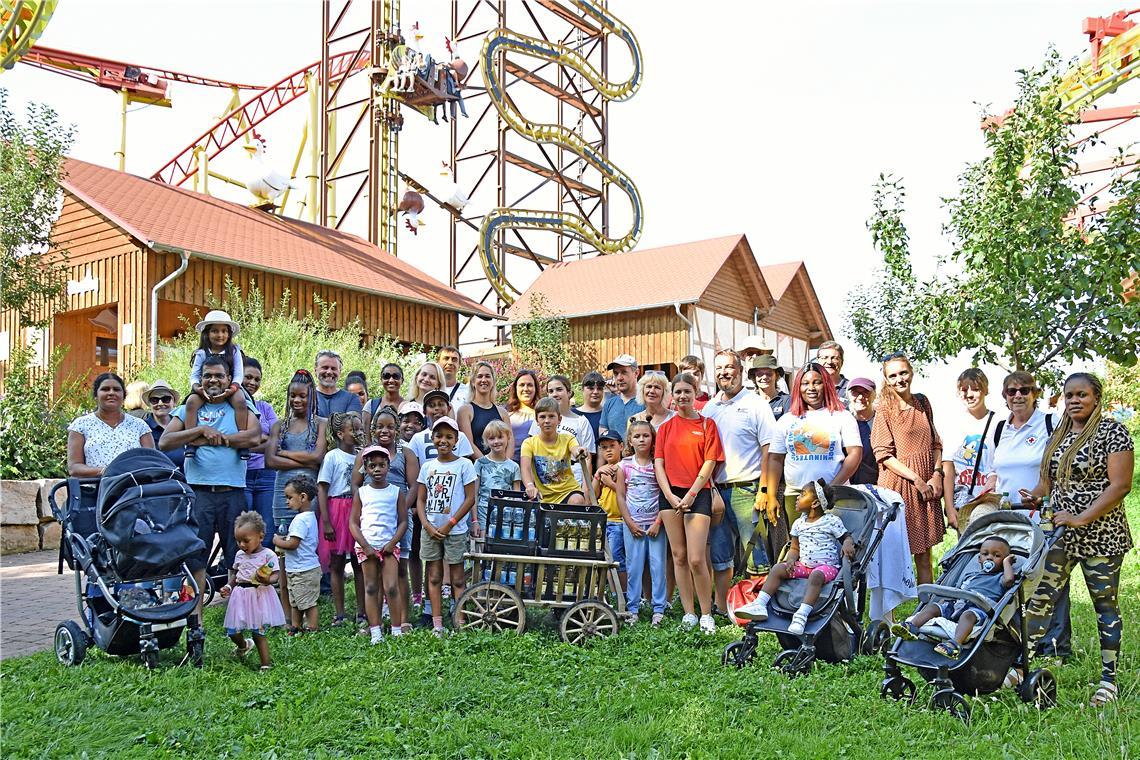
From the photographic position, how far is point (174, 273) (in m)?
18.1

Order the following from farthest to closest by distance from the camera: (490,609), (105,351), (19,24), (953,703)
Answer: (105,351) < (19,24) < (490,609) < (953,703)

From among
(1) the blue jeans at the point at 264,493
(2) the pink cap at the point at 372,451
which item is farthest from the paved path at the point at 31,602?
(2) the pink cap at the point at 372,451

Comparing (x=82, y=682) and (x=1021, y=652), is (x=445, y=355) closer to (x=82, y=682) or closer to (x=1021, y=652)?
(x=82, y=682)

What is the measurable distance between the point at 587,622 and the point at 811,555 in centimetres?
169

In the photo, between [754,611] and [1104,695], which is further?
[754,611]

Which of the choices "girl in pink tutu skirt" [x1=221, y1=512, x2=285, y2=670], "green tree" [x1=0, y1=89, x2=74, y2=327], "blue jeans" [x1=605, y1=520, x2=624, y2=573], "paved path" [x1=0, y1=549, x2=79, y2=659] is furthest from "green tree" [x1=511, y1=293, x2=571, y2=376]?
"girl in pink tutu skirt" [x1=221, y1=512, x2=285, y2=670]

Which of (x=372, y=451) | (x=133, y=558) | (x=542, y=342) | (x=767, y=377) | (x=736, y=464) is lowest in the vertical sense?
(x=133, y=558)

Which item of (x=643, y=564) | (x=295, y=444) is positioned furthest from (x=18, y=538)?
(x=643, y=564)

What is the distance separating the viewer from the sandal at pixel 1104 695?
16.5 ft

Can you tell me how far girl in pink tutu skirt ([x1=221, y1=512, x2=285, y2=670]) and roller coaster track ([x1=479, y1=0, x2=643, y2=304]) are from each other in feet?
79.1

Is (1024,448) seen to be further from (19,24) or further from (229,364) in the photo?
(19,24)

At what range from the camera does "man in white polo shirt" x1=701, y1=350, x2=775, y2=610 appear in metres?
7.41

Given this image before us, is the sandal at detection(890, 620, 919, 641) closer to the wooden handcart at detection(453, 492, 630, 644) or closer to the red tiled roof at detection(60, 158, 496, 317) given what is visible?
the wooden handcart at detection(453, 492, 630, 644)

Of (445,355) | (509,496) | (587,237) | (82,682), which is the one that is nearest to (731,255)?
(587,237)
